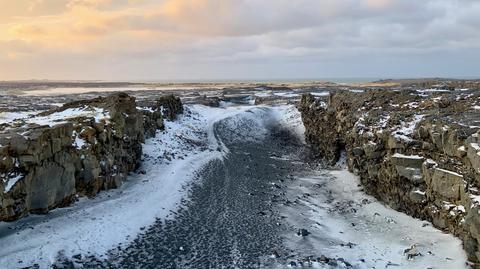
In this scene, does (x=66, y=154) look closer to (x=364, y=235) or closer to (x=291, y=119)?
(x=364, y=235)

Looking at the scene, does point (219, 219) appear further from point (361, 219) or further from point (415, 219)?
point (415, 219)

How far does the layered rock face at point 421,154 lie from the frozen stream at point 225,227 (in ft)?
3.21

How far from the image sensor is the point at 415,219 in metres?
24.6

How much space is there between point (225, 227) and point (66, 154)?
30.8ft

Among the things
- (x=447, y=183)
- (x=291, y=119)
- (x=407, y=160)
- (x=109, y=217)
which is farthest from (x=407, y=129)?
(x=291, y=119)

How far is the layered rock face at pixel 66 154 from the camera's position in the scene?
70.3 ft

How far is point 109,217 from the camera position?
23281 mm

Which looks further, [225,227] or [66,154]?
[66,154]

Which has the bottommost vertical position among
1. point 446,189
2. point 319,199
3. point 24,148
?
point 319,199

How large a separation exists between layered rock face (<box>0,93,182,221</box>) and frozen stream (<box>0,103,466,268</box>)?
932 millimetres

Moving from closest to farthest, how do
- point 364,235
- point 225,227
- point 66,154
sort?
point 364,235
point 225,227
point 66,154

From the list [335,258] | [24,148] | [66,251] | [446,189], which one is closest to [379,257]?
[335,258]

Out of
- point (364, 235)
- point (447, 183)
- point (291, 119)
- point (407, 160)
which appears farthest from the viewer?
point (291, 119)

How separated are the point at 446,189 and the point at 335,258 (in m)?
6.45
